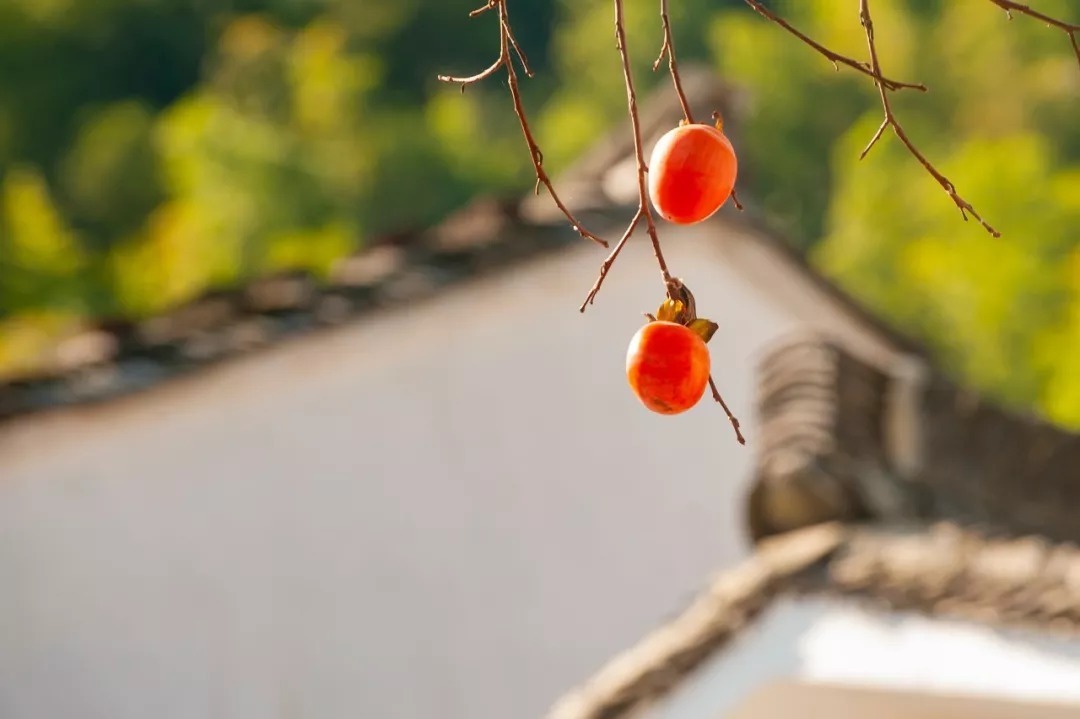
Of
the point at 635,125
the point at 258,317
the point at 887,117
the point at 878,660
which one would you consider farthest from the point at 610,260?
the point at 258,317

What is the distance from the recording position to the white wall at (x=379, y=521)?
10.6 ft

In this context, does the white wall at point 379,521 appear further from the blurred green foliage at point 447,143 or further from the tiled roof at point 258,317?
the blurred green foliage at point 447,143

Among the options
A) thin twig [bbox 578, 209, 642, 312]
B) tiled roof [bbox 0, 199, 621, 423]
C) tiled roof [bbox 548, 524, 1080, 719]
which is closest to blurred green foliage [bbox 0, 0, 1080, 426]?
tiled roof [bbox 0, 199, 621, 423]

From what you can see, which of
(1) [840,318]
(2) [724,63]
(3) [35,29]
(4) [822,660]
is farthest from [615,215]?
(2) [724,63]

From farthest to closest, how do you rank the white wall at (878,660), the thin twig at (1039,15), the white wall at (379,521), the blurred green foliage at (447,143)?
the blurred green foliage at (447,143), the white wall at (379,521), the white wall at (878,660), the thin twig at (1039,15)

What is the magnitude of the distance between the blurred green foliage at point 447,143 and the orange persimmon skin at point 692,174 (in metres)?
17.4

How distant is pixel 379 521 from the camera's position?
3.31 meters

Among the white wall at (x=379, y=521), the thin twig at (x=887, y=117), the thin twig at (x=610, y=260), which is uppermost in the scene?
the white wall at (x=379, y=521)

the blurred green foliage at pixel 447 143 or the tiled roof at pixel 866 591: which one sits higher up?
the blurred green foliage at pixel 447 143

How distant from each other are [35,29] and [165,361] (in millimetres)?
25732

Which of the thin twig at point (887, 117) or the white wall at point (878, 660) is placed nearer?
the thin twig at point (887, 117)

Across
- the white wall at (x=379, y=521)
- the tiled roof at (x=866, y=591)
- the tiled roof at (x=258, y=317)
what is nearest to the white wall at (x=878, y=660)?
the tiled roof at (x=866, y=591)

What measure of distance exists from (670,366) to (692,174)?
0.10 metres

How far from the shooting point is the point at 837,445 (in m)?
2.71
